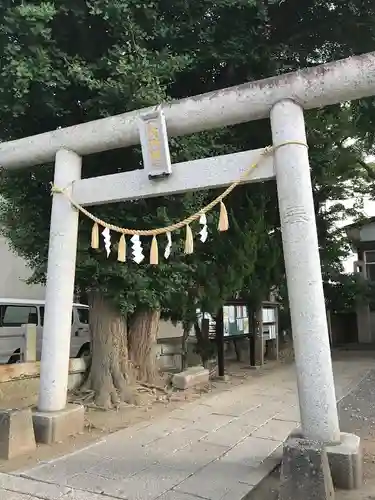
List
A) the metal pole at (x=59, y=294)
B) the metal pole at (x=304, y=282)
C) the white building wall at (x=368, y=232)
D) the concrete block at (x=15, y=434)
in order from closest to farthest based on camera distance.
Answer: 1. the metal pole at (x=304, y=282)
2. the concrete block at (x=15, y=434)
3. the metal pole at (x=59, y=294)
4. the white building wall at (x=368, y=232)

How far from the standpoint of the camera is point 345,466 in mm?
3805

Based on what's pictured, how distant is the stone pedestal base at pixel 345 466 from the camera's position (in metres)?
3.80

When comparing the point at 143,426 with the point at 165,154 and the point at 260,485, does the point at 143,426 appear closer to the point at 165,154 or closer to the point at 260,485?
the point at 260,485

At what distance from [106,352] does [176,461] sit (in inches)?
122

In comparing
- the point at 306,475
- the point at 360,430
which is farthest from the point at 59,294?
the point at 360,430

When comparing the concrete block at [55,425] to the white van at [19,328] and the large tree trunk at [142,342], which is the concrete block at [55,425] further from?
the white van at [19,328]

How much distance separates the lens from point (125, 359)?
7.56 metres

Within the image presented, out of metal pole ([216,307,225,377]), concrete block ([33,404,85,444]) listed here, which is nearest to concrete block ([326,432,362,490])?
concrete block ([33,404,85,444])

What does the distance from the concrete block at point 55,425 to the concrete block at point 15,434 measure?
19cm

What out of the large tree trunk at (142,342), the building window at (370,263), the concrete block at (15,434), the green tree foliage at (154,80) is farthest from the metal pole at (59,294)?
the building window at (370,263)

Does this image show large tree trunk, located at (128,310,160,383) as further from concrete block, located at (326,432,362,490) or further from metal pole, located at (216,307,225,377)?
concrete block, located at (326,432,362,490)

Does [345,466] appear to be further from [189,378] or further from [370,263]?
[370,263]

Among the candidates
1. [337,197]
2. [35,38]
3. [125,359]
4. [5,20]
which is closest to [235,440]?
[125,359]

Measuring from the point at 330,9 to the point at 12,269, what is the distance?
13.0 meters
